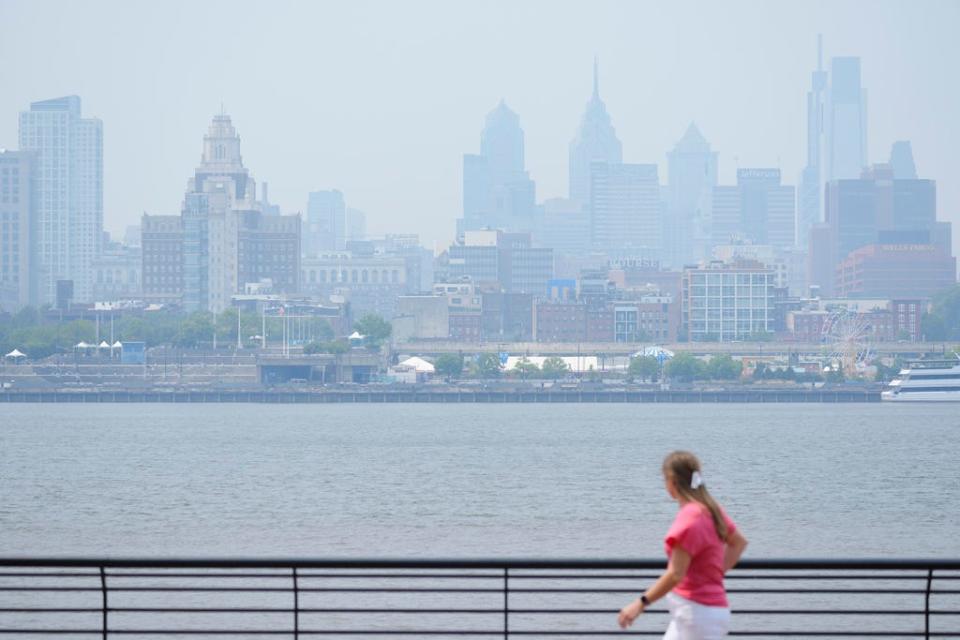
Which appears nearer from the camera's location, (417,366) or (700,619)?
(700,619)

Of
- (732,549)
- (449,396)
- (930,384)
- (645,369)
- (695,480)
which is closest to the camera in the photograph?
(695,480)

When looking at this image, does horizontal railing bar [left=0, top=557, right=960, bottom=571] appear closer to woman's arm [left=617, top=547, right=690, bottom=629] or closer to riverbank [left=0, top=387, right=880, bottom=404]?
woman's arm [left=617, top=547, right=690, bottom=629]

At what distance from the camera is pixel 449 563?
1189 cm

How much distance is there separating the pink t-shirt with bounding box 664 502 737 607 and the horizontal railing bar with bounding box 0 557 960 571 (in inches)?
20.9

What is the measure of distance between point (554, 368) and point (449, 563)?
587 feet

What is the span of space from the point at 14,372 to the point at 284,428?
7329cm

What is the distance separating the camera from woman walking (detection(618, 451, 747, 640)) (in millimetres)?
10852

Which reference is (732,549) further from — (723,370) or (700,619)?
(723,370)

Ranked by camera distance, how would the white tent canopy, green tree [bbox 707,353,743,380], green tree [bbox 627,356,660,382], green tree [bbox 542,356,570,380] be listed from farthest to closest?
1. the white tent canopy
2. green tree [bbox 542,356,570,380]
3. green tree [bbox 627,356,660,382]
4. green tree [bbox 707,353,743,380]

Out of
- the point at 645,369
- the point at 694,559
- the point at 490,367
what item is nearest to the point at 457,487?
the point at 694,559

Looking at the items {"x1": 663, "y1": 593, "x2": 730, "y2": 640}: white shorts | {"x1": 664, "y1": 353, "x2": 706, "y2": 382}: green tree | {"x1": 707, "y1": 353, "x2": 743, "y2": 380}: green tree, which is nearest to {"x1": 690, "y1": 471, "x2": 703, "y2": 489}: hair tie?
{"x1": 663, "y1": 593, "x2": 730, "y2": 640}: white shorts

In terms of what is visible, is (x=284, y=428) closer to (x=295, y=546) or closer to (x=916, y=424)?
(x=916, y=424)

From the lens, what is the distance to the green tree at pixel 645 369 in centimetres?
18725

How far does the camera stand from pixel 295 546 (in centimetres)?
4109
